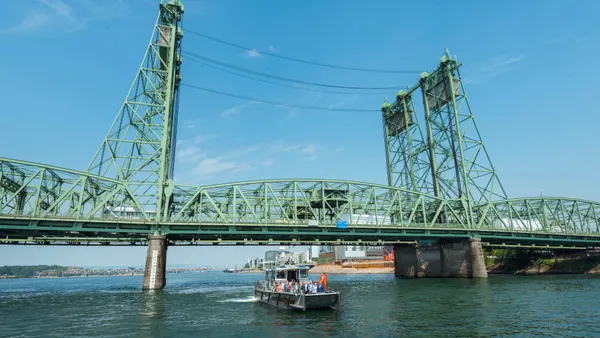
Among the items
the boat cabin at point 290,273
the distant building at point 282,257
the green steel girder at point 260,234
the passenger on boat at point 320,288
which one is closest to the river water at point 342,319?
the passenger on boat at point 320,288

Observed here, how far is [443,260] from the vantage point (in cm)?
7425

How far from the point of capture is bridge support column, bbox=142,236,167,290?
49906 millimetres

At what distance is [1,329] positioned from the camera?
25.5 meters

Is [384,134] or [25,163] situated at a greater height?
[384,134]

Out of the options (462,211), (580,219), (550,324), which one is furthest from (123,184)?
(580,219)

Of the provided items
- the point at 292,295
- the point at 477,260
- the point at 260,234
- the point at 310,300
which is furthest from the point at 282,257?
the point at 477,260

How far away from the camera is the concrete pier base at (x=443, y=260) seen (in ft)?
221

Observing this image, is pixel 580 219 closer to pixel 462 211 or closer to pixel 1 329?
pixel 462 211

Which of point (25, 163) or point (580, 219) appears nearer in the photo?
point (25, 163)

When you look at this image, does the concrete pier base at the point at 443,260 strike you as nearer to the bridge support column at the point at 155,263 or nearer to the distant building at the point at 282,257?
the distant building at the point at 282,257

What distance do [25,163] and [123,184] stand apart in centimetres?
1175

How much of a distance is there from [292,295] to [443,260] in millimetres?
51983

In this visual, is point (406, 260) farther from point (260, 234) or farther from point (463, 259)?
point (260, 234)

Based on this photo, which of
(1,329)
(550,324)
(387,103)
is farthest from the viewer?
(387,103)
